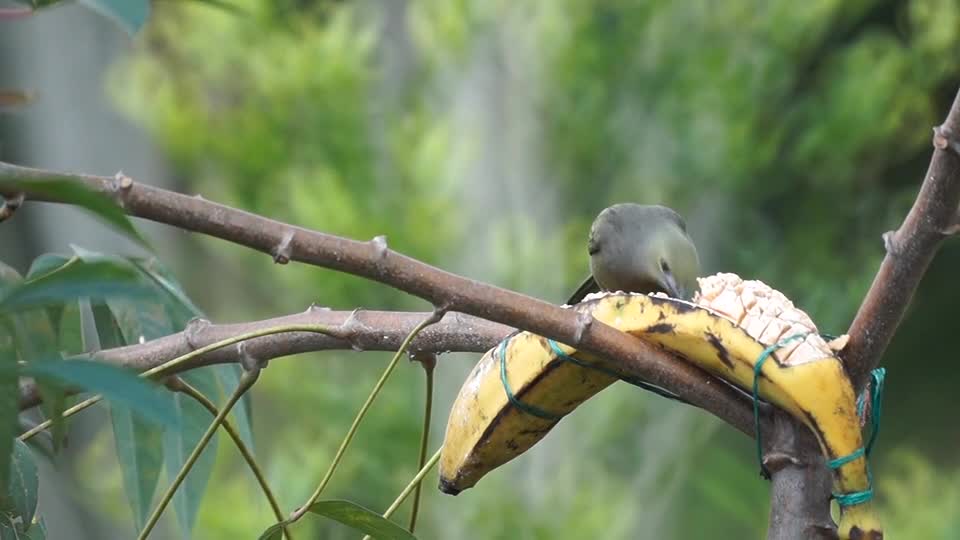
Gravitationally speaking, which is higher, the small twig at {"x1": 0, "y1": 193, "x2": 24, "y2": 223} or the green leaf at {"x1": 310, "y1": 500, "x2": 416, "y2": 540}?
the small twig at {"x1": 0, "y1": 193, "x2": 24, "y2": 223}

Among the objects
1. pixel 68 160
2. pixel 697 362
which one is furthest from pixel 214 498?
pixel 697 362

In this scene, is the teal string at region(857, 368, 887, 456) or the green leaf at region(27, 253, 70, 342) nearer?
the teal string at region(857, 368, 887, 456)

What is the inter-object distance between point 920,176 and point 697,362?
3020 mm

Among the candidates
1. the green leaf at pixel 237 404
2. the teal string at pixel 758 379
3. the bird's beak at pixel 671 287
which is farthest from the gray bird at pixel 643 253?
the teal string at pixel 758 379

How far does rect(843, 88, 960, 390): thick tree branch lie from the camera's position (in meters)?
0.73

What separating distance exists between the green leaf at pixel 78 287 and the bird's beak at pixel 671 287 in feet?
3.35

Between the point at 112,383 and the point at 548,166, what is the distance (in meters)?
2.70

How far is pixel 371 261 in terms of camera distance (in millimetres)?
774

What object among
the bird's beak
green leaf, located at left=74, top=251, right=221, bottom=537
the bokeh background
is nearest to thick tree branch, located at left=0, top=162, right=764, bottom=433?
green leaf, located at left=74, top=251, right=221, bottom=537

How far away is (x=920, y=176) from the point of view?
3686 millimetres

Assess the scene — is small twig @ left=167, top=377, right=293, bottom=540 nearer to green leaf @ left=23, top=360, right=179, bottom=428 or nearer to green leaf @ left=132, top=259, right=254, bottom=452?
green leaf @ left=132, top=259, right=254, bottom=452

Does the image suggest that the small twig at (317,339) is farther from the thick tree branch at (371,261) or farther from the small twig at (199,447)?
the thick tree branch at (371,261)

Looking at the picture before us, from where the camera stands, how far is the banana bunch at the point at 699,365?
82 cm

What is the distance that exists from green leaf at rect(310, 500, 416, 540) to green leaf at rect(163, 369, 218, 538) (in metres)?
0.25
